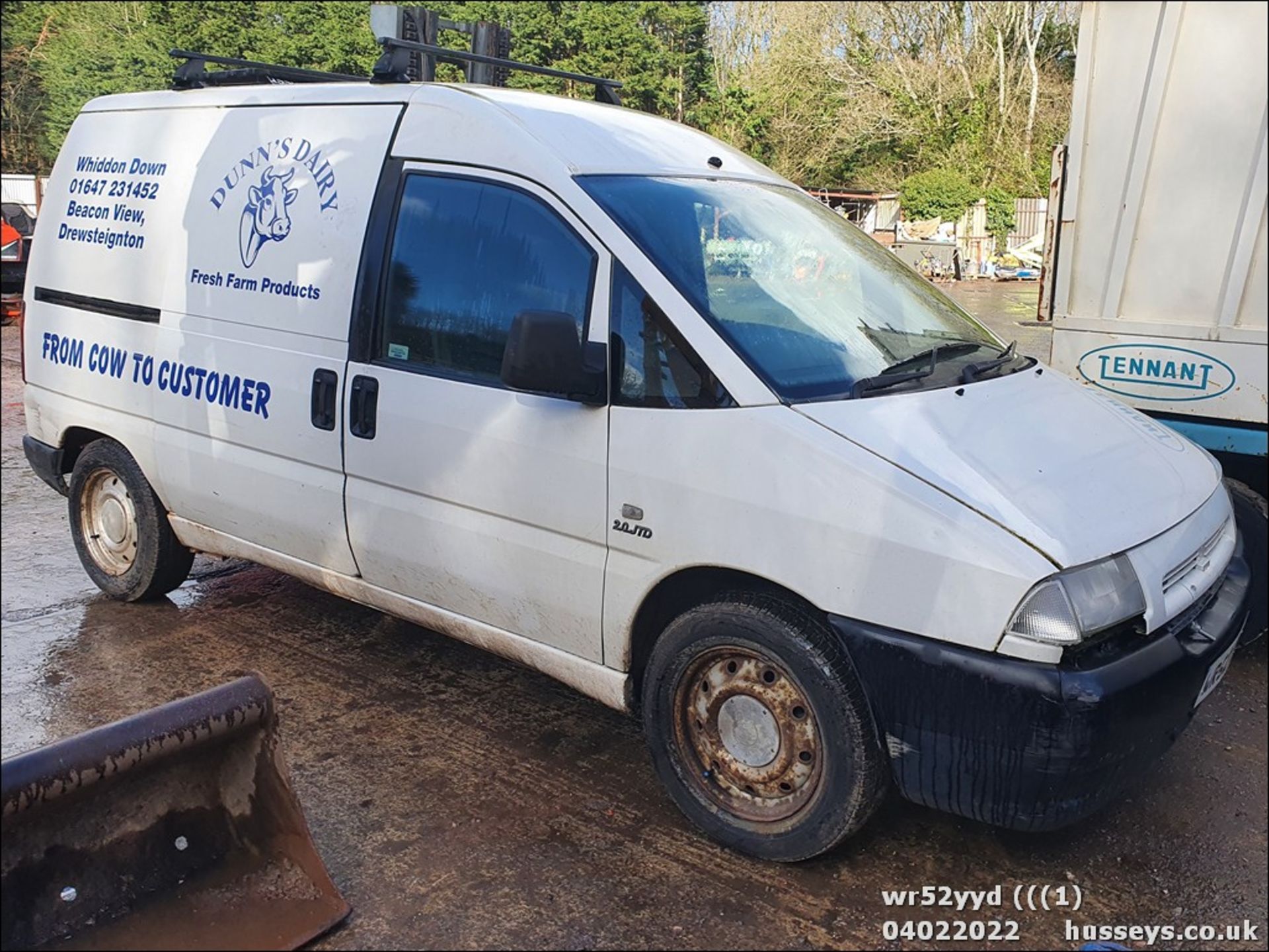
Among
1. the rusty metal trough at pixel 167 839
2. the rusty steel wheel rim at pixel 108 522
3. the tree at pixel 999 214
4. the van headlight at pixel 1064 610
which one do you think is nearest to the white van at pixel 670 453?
the van headlight at pixel 1064 610

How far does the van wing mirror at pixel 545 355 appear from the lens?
3.03 metres

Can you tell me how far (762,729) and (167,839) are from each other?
162 cm

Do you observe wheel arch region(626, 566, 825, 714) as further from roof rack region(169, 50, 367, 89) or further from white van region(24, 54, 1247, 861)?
roof rack region(169, 50, 367, 89)

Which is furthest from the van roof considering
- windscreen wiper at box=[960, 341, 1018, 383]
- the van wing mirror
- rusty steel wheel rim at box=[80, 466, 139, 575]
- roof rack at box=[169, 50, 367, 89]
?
rusty steel wheel rim at box=[80, 466, 139, 575]

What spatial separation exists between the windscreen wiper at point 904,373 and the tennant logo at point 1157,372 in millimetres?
1277

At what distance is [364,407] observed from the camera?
3785mm

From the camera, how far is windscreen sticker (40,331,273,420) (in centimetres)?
415

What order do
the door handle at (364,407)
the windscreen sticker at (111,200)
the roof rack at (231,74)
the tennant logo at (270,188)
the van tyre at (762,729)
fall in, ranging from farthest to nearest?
the roof rack at (231,74) < the windscreen sticker at (111,200) < the tennant logo at (270,188) < the door handle at (364,407) < the van tyre at (762,729)

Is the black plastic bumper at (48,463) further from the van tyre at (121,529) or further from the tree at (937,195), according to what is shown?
the tree at (937,195)

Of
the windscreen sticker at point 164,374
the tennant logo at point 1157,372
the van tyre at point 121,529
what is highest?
the tennant logo at point 1157,372

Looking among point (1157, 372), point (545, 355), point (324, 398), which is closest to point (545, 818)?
point (545, 355)

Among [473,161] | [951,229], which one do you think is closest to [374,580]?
[473,161]

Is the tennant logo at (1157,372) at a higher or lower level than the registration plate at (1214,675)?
higher

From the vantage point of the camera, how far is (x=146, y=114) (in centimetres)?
479
